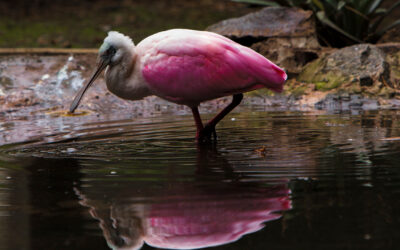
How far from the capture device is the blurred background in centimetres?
1203

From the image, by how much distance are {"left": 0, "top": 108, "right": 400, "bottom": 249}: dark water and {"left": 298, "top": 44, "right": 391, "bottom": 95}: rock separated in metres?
1.42

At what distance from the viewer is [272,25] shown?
8.88m

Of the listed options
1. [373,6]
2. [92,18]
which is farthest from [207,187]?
[92,18]

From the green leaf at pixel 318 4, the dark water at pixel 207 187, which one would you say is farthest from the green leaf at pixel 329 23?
the dark water at pixel 207 187

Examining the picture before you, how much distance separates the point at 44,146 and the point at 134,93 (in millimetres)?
756

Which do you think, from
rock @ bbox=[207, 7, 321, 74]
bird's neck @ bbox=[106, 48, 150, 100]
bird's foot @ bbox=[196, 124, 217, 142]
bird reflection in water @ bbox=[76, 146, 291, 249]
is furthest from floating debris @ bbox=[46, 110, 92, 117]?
bird reflection in water @ bbox=[76, 146, 291, 249]

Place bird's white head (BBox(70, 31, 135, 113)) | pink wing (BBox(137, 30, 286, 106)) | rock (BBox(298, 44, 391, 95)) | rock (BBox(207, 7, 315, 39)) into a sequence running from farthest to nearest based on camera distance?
1. rock (BBox(207, 7, 315, 39))
2. rock (BBox(298, 44, 391, 95))
3. bird's white head (BBox(70, 31, 135, 113))
4. pink wing (BBox(137, 30, 286, 106))

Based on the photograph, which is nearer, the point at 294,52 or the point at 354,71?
the point at 354,71

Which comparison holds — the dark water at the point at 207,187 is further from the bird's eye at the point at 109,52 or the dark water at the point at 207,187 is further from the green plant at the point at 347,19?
the green plant at the point at 347,19

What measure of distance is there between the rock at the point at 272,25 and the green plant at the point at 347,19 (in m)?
0.17

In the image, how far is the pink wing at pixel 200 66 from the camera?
18.1 feet

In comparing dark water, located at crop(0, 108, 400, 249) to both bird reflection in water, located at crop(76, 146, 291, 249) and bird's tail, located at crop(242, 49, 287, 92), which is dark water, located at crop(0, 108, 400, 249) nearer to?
bird reflection in water, located at crop(76, 146, 291, 249)

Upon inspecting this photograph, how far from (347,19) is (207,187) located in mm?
5208

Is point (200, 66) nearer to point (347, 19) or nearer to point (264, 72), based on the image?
point (264, 72)
